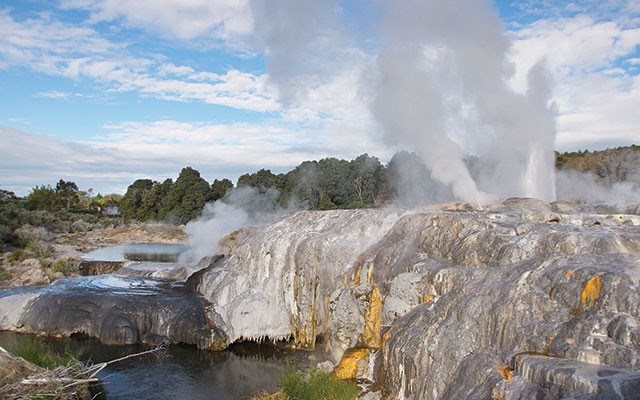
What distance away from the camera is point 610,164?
32.5 metres

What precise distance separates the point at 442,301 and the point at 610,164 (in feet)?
94.8

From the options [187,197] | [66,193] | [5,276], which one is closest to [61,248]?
[5,276]

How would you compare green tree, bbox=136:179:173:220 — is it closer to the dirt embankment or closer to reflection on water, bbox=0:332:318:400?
the dirt embankment

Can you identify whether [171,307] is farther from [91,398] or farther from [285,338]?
[91,398]

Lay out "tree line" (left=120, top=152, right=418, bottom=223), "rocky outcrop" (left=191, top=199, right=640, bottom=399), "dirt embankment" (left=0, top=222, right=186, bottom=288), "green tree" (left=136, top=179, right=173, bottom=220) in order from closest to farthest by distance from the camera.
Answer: "rocky outcrop" (left=191, top=199, right=640, bottom=399), "dirt embankment" (left=0, top=222, right=186, bottom=288), "tree line" (left=120, top=152, right=418, bottom=223), "green tree" (left=136, top=179, right=173, bottom=220)

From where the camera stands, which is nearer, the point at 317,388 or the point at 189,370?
the point at 317,388

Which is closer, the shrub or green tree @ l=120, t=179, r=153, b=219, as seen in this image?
the shrub

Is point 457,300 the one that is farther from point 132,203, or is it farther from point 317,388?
point 132,203

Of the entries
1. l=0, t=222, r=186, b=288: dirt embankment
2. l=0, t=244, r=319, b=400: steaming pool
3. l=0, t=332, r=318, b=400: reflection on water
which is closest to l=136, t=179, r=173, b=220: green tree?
l=0, t=222, r=186, b=288: dirt embankment

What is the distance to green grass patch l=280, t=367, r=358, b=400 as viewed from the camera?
8.89 meters

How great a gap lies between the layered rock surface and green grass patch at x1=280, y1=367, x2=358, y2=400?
68 cm

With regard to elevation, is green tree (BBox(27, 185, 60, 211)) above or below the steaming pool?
above

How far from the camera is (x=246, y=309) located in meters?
14.6

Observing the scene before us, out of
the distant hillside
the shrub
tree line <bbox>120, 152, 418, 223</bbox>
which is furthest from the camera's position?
tree line <bbox>120, 152, 418, 223</bbox>
